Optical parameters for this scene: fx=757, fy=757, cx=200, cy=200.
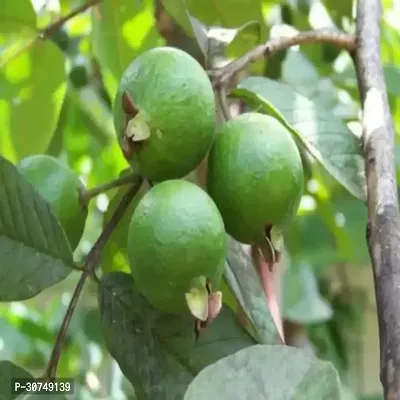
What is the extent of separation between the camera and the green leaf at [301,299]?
1151 millimetres

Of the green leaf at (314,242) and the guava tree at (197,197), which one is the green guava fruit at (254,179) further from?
the green leaf at (314,242)

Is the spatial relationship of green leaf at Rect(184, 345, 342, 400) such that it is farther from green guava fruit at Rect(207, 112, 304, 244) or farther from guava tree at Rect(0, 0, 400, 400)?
green guava fruit at Rect(207, 112, 304, 244)

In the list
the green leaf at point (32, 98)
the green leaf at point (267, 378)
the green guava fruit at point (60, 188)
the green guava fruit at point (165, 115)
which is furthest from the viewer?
the green leaf at point (32, 98)

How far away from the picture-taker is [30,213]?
1.81ft

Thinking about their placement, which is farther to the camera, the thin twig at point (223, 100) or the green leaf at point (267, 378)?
the thin twig at point (223, 100)

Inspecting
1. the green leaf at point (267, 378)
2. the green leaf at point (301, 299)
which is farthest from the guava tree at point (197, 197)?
the green leaf at point (301, 299)

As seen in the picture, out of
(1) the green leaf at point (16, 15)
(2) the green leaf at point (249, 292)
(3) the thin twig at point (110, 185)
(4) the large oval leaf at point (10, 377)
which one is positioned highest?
(1) the green leaf at point (16, 15)

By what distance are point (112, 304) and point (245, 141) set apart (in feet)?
0.54

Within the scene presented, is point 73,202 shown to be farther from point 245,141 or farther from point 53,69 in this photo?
point 53,69

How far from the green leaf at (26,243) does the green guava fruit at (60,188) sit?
5cm

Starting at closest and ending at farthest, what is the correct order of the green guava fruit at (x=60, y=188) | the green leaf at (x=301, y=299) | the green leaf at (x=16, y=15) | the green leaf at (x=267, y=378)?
the green leaf at (x=267, y=378)
the green guava fruit at (x=60, y=188)
the green leaf at (x=16, y=15)
the green leaf at (x=301, y=299)

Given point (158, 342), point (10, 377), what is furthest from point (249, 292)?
point (10, 377)

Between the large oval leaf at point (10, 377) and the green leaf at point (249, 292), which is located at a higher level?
the large oval leaf at point (10, 377)

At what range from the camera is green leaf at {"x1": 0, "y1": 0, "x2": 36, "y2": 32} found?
78 centimetres
